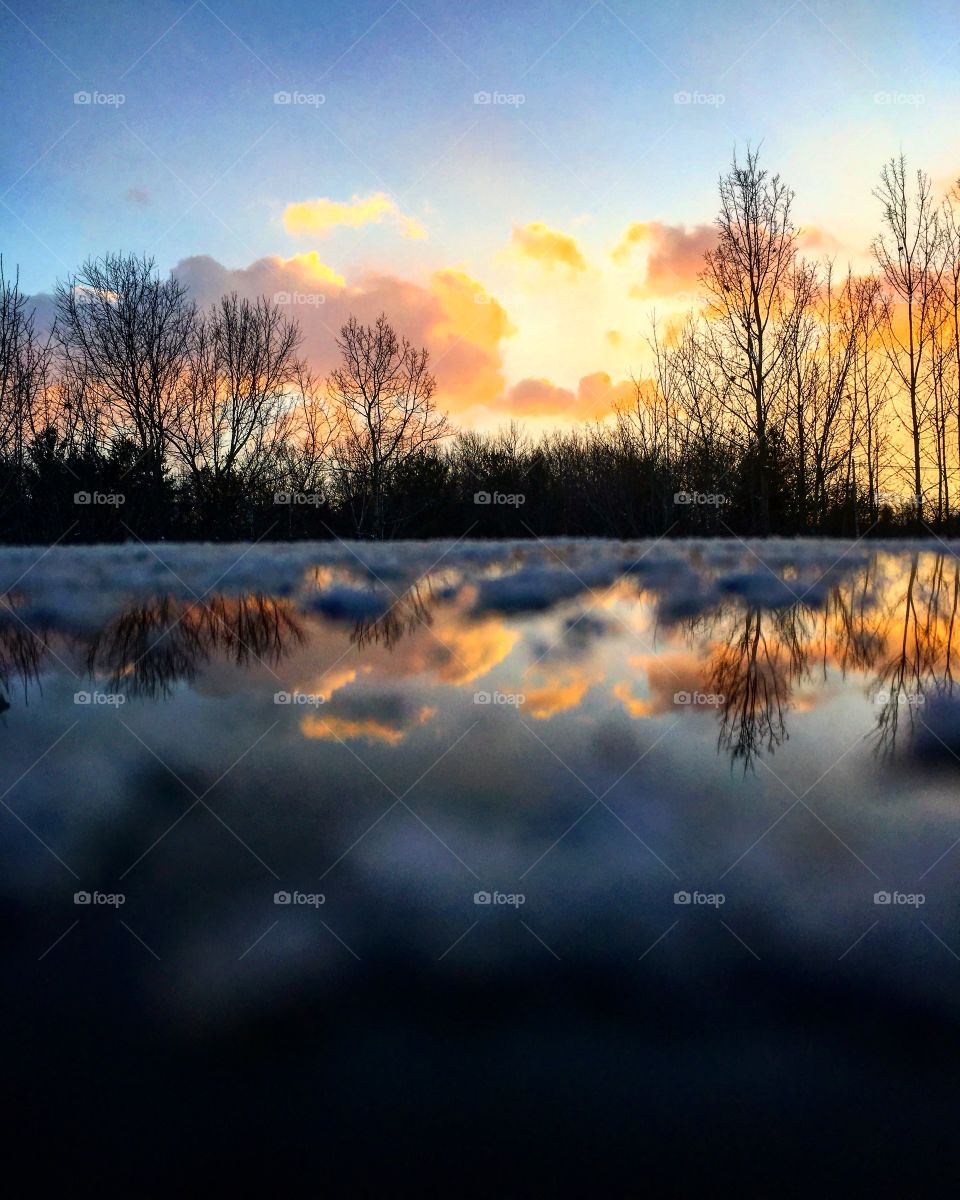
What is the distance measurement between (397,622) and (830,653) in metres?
4.41

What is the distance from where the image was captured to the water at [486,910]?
209 cm

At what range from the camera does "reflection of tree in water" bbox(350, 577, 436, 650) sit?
7.39 meters

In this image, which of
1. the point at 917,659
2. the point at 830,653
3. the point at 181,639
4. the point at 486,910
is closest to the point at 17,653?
the point at 181,639

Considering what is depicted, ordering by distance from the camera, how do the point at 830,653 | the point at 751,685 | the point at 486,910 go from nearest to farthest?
the point at 486,910, the point at 751,685, the point at 830,653

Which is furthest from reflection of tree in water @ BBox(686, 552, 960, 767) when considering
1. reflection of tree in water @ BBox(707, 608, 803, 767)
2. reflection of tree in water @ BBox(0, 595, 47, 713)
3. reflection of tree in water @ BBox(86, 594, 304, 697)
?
reflection of tree in water @ BBox(0, 595, 47, 713)

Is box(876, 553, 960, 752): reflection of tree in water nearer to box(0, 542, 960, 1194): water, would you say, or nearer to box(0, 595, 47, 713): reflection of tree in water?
box(0, 542, 960, 1194): water

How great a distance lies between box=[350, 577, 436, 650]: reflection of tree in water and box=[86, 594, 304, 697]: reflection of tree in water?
0.65 m

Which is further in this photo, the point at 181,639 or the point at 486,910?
the point at 181,639

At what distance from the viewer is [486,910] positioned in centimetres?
299

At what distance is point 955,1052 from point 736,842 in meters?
1.20

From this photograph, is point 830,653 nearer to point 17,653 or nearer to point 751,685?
point 751,685

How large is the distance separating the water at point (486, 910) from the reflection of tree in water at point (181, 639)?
10 centimetres

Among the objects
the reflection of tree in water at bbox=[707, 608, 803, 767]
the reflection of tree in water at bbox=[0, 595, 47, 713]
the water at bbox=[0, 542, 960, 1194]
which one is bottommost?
the water at bbox=[0, 542, 960, 1194]

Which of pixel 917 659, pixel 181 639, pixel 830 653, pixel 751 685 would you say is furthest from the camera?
pixel 181 639
